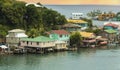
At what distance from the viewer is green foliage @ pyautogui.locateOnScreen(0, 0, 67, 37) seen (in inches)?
1356

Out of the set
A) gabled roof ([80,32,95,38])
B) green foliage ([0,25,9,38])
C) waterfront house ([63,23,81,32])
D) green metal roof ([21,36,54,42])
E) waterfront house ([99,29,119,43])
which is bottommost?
waterfront house ([99,29,119,43])

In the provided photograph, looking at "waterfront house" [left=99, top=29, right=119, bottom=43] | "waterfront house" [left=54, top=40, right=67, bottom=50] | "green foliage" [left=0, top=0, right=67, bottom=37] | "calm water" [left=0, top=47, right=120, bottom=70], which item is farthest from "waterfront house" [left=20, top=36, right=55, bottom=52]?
"waterfront house" [left=99, top=29, right=119, bottom=43]

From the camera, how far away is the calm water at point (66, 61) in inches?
996

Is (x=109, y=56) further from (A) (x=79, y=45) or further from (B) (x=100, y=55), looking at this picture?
Result: (A) (x=79, y=45)

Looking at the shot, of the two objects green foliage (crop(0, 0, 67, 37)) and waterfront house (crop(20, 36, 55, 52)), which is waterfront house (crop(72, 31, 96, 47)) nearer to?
green foliage (crop(0, 0, 67, 37))

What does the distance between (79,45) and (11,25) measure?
5.28 m

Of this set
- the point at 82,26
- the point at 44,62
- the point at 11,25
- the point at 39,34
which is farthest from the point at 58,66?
the point at 82,26

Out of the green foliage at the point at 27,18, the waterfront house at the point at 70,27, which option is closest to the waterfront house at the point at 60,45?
the green foliage at the point at 27,18

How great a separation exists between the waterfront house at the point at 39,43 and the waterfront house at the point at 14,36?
0.46 m

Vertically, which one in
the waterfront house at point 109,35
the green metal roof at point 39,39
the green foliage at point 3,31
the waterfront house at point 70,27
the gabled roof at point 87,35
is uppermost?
the green foliage at point 3,31

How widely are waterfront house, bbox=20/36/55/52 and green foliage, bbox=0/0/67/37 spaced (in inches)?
54.2

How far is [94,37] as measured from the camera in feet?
120

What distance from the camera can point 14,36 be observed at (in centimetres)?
3203

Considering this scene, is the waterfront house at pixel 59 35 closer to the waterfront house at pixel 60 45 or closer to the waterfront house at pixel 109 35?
the waterfront house at pixel 60 45
